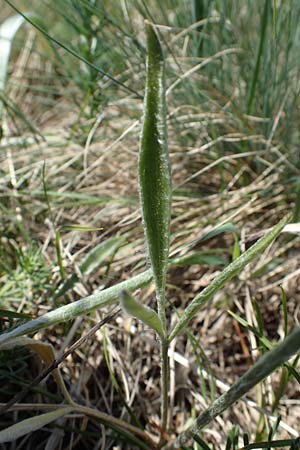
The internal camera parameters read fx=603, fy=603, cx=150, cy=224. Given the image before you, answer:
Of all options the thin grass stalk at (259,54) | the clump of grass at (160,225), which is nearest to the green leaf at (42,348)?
the clump of grass at (160,225)

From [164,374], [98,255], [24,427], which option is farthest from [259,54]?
[24,427]

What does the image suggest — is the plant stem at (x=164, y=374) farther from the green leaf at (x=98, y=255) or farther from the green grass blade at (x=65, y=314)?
the green leaf at (x=98, y=255)

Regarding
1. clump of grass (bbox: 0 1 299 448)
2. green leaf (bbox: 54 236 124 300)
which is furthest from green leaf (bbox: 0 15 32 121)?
green leaf (bbox: 54 236 124 300)

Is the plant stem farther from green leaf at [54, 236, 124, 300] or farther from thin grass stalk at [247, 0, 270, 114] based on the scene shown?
thin grass stalk at [247, 0, 270, 114]

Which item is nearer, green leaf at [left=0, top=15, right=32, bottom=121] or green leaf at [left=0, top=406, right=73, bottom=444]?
green leaf at [left=0, top=406, right=73, bottom=444]

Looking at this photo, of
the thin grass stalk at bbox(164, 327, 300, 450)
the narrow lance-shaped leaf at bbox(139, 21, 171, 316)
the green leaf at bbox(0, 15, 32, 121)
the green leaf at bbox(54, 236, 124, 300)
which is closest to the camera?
the thin grass stalk at bbox(164, 327, 300, 450)

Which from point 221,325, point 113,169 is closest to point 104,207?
point 113,169

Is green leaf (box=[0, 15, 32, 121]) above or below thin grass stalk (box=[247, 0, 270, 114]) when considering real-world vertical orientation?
above
